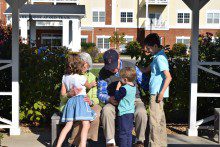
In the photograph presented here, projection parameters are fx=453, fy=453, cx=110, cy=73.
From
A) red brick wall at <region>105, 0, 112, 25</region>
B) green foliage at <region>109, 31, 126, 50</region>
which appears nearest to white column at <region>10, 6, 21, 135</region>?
green foliage at <region>109, 31, 126, 50</region>

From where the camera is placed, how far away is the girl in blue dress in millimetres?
6473

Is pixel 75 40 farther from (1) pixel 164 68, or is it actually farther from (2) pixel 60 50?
(1) pixel 164 68

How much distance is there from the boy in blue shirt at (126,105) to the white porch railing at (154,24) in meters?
46.4

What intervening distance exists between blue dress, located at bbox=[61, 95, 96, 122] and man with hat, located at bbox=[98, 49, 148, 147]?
0.72 feet

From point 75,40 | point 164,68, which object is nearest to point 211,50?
point 164,68

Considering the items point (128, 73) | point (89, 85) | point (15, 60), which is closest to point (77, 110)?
point (89, 85)

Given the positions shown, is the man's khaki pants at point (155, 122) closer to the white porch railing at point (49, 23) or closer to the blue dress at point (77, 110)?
the blue dress at point (77, 110)

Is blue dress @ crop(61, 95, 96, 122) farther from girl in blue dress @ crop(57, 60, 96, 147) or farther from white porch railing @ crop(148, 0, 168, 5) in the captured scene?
white porch railing @ crop(148, 0, 168, 5)

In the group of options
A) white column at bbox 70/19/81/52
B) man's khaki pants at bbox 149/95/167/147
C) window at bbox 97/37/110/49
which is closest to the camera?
man's khaki pants at bbox 149/95/167/147

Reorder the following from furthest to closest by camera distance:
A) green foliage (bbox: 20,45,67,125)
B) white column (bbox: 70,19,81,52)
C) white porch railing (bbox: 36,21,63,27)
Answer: white porch railing (bbox: 36,21,63,27) → white column (bbox: 70,19,81,52) → green foliage (bbox: 20,45,67,125)

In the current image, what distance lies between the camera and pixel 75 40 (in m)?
41.8

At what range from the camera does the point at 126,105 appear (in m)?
6.53

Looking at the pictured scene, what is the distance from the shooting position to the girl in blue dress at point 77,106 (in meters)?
6.47

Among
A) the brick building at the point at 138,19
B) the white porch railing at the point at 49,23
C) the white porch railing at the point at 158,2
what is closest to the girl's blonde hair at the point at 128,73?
the white porch railing at the point at 49,23
